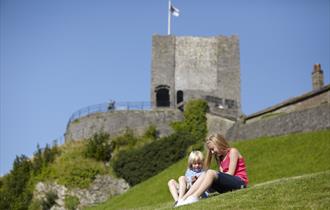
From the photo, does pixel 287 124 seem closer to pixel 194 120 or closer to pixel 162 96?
pixel 194 120

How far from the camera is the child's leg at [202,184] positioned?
11.5 metres

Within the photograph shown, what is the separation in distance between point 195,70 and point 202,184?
39436 millimetres

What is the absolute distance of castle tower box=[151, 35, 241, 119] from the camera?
4950cm

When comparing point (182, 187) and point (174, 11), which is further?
point (174, 11)

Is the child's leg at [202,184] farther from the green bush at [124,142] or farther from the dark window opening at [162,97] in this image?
the dark window opening at [162,97]

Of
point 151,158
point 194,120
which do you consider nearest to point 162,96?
point 194,120

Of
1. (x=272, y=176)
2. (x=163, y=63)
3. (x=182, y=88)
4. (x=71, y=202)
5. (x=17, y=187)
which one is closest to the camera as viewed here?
(x=272, y=176)

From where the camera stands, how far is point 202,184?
1152 cm

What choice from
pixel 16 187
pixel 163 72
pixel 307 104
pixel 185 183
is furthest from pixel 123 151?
pixel 185 183

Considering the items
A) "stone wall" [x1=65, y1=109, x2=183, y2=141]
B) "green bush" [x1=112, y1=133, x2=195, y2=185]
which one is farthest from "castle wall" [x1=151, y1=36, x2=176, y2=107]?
"green bush" [x1=112, y1=133, x2=195, y2=185]

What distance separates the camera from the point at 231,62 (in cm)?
5094

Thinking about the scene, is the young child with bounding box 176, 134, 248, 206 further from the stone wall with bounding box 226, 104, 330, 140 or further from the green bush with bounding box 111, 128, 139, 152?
the green bush with bounding box 111, 128, 139, 152

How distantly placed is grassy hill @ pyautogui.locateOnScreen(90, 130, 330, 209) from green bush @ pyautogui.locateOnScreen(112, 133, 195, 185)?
5108 millimetres

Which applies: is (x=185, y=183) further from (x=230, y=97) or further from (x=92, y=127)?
(x=230, y=97)
